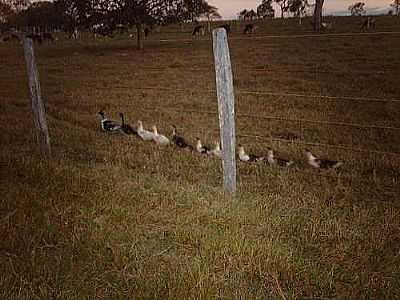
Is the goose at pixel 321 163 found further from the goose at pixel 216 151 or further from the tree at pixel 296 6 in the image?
the tree at pixel 296 6

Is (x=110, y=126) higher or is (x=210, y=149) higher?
(x=110, y=126)

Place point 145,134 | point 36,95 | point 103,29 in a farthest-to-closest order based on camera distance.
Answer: point 103,29 → point 145,134 → point 36,95

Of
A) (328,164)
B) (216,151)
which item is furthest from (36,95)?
(328,164)

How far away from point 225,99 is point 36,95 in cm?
361

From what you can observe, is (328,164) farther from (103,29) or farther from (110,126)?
(103,29)

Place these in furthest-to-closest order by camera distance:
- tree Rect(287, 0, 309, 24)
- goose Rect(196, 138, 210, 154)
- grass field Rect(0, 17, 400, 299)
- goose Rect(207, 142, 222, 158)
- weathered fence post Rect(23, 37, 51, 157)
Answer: tree Rect(287, 0, 309, 24) → goose Rect(196, 138, 210, 154) → goose Rect(207, 142, 222, 158) → weathered fence post Rect(23, 37, 51, 157) → grass field Rect(0, 17, 400, 299)

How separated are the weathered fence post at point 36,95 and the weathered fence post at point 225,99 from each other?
340cm

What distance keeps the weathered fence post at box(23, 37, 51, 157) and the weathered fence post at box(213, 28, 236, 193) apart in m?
3.40

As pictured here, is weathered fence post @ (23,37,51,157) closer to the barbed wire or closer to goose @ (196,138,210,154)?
goose @ (196,138,210,154)

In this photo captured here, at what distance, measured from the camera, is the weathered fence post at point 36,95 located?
6.76m

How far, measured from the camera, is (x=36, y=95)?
6863 mm

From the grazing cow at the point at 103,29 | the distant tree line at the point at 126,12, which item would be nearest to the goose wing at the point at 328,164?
the distant tree line at the point at 126,12

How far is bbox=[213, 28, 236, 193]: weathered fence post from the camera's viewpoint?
4.86 meters

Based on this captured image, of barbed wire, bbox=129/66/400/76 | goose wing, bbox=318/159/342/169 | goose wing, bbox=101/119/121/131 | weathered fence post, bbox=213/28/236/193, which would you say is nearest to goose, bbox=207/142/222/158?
goose wing, bbox=318/159/342/169
